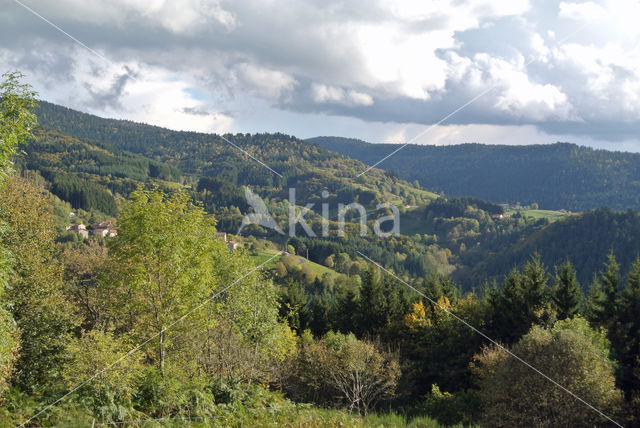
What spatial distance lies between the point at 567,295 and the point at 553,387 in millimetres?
15818

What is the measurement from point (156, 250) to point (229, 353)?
18.5 ft

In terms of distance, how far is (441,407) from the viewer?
871 inches

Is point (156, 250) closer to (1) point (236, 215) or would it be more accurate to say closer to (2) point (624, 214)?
(1) point (236, 215)

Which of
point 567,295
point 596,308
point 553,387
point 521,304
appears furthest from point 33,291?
point 596,308

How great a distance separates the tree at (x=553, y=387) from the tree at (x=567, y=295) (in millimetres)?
12558

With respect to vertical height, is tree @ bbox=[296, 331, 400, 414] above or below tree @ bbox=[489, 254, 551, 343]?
below

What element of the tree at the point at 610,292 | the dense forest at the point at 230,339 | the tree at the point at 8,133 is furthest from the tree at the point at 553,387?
the tree at the point at 8,133

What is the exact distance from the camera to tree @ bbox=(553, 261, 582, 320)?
2858cm

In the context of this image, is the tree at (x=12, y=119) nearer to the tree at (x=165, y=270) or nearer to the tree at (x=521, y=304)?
the tree at (x=165, y=270)

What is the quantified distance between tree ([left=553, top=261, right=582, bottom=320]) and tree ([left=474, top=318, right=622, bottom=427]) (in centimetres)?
1256

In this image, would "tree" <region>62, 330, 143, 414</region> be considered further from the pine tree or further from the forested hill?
the forested hill

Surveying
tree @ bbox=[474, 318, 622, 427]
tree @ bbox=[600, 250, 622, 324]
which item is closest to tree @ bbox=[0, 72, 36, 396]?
tree @ bbox=[474, 318, 622, 427]

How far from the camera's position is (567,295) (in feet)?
94.2

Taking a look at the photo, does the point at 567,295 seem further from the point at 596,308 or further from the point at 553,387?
the point at 553,387
